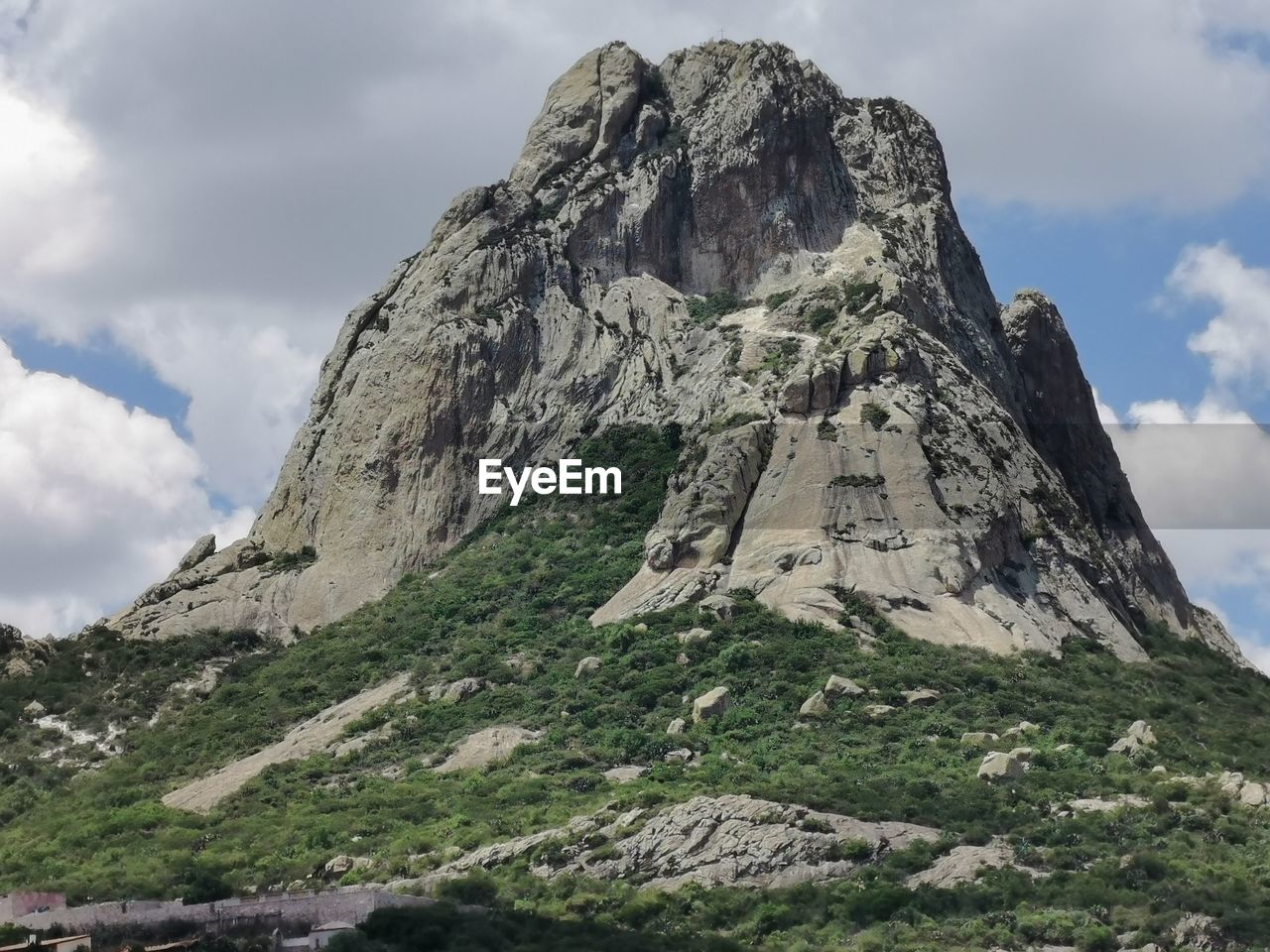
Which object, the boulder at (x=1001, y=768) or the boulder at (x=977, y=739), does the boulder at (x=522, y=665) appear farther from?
the boulder at (x=1001, y=768)

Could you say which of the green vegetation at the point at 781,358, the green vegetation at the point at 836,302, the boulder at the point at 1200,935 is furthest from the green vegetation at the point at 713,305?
the boulder at the point at 1200,935

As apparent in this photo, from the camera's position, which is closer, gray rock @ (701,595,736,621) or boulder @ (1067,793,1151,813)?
boulder @ (1067,793,1151,813)

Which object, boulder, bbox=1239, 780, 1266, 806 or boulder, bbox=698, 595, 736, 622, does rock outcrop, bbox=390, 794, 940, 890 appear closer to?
boulder, bbox=1239, 780, 1266, 806

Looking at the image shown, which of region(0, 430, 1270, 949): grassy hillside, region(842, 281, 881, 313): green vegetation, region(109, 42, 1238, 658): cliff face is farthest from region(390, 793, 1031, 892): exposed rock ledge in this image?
region(842, 281, 881, 313): green vegetation

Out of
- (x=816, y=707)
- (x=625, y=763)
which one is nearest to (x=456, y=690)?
(x=625, y=763)

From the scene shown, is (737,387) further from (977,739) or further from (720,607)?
(977,739)

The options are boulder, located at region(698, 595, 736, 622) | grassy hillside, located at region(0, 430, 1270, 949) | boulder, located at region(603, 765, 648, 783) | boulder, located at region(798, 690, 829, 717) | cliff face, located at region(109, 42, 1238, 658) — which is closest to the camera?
grassy hillside, located at region(0, 430, 1270, 949)
